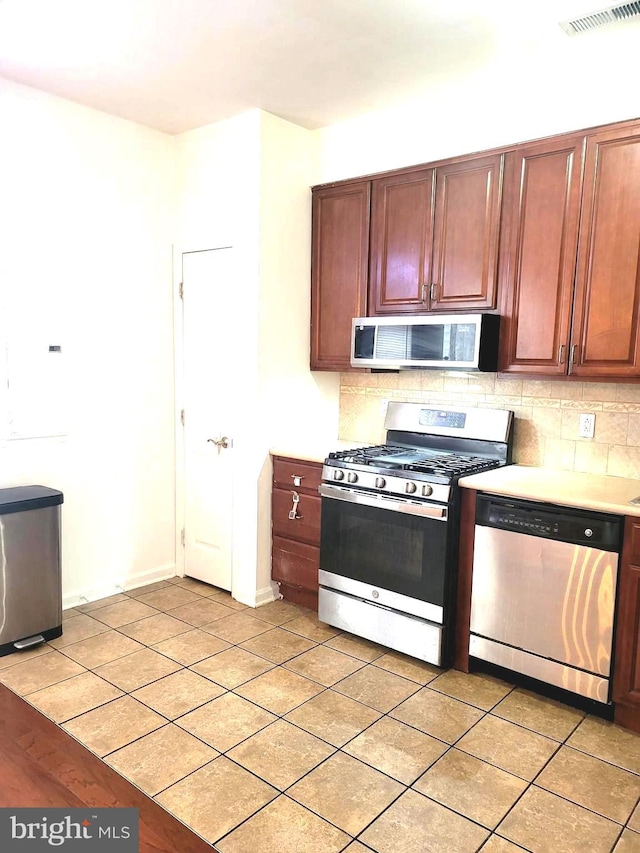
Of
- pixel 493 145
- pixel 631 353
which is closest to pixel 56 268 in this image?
pixel 493 145

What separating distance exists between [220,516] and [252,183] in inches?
77.0

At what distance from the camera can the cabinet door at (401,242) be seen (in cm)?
329

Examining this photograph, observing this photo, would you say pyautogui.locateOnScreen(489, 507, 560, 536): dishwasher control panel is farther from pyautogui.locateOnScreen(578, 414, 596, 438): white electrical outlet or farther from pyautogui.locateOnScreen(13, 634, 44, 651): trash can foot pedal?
pyautogui.locateOnScreen(13, 634, 44, 651): trash can foot pedal

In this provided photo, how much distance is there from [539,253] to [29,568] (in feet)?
9.35

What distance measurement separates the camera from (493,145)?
3.08m

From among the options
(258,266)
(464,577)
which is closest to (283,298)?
(258,266)

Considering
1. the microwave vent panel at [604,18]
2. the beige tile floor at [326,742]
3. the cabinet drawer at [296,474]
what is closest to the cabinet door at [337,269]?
the cabinet drawer at [296,474]

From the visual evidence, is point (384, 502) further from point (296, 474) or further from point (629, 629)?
point (629, 629)

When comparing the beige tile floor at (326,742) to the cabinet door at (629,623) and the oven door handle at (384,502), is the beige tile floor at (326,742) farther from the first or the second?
the oven door handle at (384,502)

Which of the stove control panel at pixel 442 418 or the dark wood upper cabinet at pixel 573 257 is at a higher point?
the dark wood upper cabinet at pixel 573 257

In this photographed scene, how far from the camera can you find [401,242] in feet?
11.1

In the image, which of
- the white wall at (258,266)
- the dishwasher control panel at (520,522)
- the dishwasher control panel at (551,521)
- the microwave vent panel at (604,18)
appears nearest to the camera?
the microwave vent panel at (604,18)

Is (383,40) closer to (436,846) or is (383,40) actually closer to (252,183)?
(252,183)

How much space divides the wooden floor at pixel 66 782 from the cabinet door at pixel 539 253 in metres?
2.34
